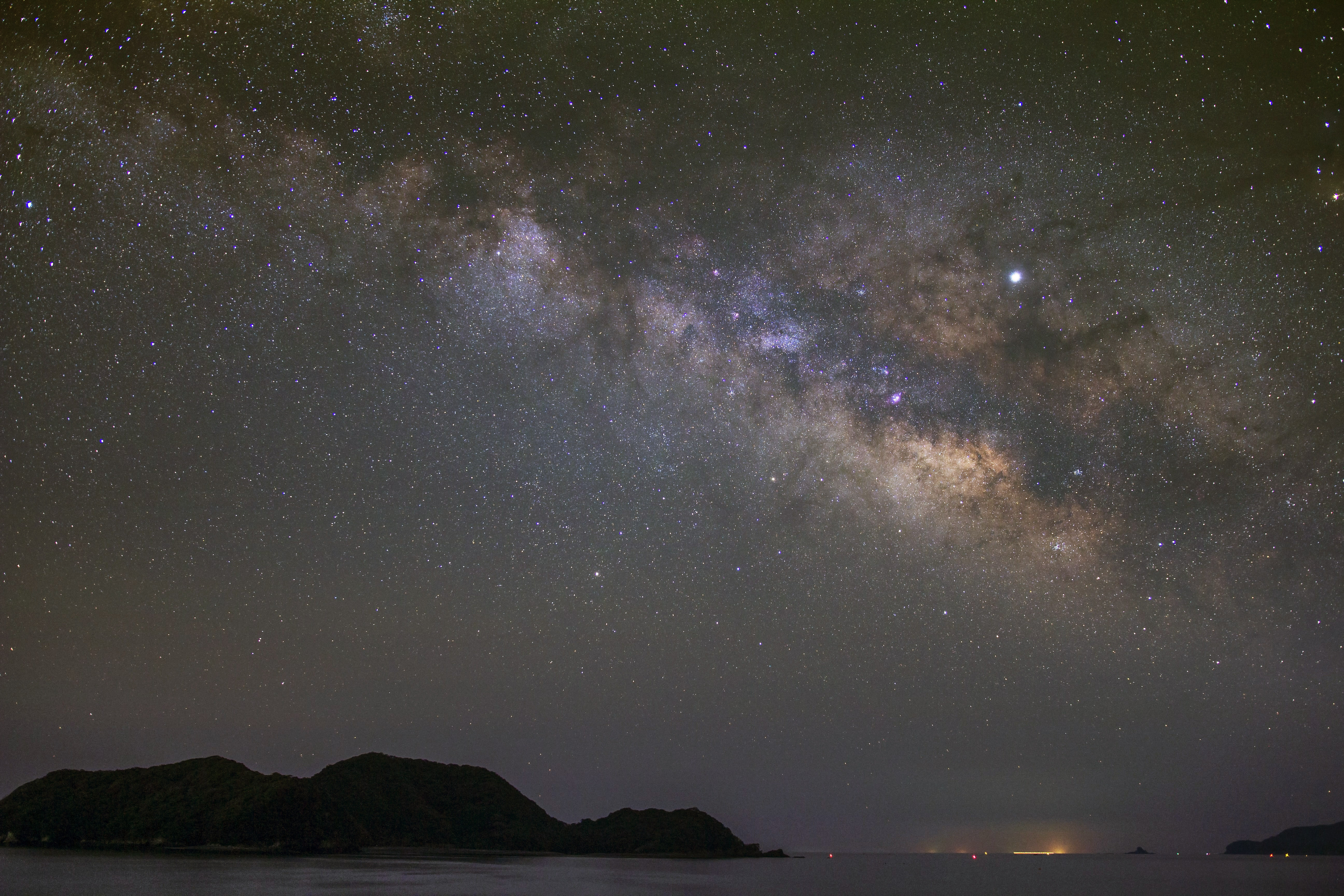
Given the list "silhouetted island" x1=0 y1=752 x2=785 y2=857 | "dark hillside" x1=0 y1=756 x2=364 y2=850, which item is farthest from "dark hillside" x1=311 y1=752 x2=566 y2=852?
"dark hillside" x1=0 y1=756 x2=364 y2=850

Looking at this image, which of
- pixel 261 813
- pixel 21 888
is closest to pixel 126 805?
pixel 261 813

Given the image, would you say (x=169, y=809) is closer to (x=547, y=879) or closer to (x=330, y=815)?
(x=330, y=815)

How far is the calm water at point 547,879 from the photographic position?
138 feet

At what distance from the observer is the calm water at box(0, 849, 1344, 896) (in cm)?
4203

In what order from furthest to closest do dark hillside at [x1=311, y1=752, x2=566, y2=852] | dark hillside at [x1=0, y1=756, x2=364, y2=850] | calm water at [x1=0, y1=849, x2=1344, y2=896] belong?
dark hillside at [x1=311, y1=752, x2=566, y2=852] → dark hillside at [x1=0, y1=756, x2=364, y2=850] → calm water at [x1=0, y1=849, x2=1344, y2=896]

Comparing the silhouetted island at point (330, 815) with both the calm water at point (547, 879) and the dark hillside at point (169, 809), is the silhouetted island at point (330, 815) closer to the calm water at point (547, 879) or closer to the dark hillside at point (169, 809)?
the dark hillside at point (169, 809)

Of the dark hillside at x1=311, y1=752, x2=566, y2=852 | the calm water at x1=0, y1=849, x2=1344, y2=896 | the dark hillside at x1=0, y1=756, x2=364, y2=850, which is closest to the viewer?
the calm water at x1=0, y1=849, x2=1344, y2=896

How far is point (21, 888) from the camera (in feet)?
112

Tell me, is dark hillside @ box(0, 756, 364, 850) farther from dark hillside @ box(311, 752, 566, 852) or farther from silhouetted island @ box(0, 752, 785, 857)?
dark hillside @ box(311, 752, 566, 852)

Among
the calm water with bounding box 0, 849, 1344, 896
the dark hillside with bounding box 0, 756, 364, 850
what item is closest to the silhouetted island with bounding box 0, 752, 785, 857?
the dark hillside with bounding box 0, 756, 364, 850

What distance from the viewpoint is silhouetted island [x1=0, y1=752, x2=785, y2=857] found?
3841 inches

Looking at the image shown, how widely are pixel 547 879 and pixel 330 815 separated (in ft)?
249

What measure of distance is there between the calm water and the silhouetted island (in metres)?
12.5

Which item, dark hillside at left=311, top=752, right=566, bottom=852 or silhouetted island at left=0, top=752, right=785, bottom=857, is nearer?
silhouetted island at left=0, top=752, right=785, bottom=857
